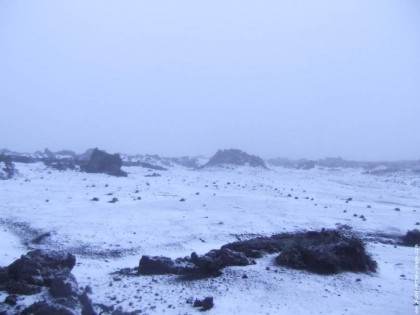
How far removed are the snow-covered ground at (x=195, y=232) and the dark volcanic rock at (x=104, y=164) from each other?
11.2ft

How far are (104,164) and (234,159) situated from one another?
35859 millimetres

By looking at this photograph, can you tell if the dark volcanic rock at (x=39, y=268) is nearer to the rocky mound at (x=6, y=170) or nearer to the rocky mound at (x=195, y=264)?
the rocky mound at (x=195, y=264)

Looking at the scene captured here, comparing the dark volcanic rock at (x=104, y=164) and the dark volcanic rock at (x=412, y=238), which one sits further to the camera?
the dark volcanic rock at (x=104, y=164)

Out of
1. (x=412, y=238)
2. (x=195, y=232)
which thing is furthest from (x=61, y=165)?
(x=412, y=238)

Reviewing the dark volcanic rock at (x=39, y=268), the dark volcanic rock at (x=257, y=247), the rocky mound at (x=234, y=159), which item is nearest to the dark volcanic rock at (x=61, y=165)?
the rocky mound at (x=234, y=159)

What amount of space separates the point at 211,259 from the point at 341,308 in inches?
187

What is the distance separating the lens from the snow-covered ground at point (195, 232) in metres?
11.2

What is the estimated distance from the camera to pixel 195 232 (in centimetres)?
2006

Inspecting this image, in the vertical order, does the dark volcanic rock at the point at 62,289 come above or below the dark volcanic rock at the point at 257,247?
below

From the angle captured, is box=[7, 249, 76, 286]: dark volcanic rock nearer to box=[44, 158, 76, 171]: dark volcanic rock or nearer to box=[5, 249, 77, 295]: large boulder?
box=[5, 249, 77, 295]: large boulder

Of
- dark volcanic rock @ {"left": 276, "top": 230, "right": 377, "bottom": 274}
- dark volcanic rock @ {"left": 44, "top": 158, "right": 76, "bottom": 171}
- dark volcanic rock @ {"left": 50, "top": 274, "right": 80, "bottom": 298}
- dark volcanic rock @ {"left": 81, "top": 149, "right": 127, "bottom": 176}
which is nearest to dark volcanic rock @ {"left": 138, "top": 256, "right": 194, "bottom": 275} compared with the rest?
dark volcanic rock @ {"left": 50, "top": 274, "right": 80, "bottom": 298}

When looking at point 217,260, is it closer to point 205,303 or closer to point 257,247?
point 205,303

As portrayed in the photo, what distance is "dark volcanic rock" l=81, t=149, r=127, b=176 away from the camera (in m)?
44.2

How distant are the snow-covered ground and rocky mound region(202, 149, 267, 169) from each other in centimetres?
3343
